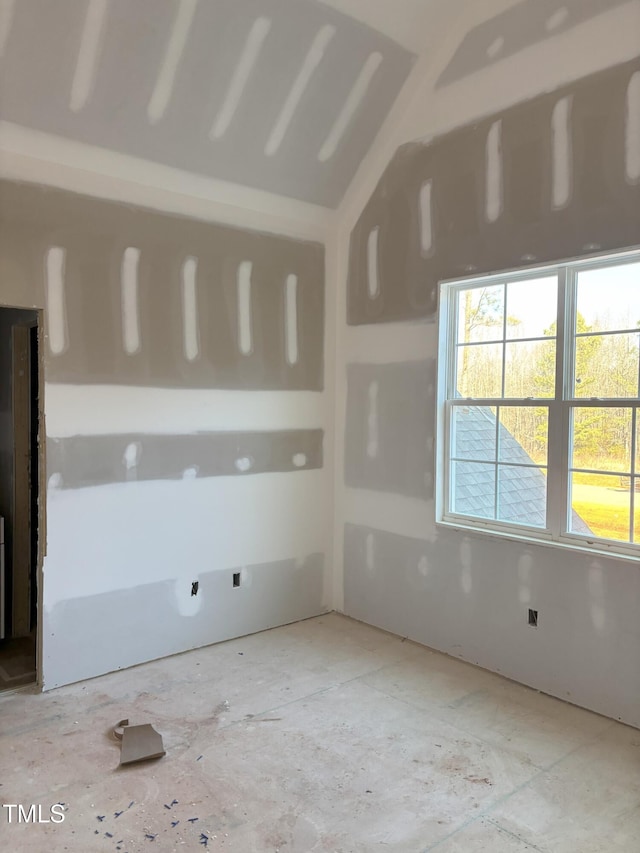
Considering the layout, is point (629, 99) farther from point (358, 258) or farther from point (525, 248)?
point (358, 258)

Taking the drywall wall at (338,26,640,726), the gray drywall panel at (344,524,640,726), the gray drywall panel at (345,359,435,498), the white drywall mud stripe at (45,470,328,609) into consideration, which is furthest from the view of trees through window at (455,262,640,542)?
the white drywall mud stripe at (45,470,328,609)

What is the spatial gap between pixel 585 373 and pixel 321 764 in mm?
2360

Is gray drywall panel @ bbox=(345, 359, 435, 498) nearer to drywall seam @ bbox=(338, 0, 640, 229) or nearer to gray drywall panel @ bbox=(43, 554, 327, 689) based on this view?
gray drywall panel @ bbox=(43, 554, 327, 689)

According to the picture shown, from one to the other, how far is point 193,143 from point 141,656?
3123 millimetres

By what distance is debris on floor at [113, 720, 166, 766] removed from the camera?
2777mm

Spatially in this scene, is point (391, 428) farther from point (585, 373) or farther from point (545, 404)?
point (585, 373)

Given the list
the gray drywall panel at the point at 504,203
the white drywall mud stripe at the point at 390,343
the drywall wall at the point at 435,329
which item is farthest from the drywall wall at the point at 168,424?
the gray drywall panel at the point at 504,203

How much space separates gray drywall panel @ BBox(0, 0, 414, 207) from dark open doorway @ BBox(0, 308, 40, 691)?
1.34 metres

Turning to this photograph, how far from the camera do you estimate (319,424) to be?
4.72 meters

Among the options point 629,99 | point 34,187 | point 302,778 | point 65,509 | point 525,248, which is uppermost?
point 629,99

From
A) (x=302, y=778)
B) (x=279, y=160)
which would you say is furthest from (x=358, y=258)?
(x=302, y=778)

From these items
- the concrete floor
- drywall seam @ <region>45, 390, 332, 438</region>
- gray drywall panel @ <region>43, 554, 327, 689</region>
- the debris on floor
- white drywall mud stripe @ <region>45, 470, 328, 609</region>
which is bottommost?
the concrete floor

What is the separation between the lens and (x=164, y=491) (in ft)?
12.8

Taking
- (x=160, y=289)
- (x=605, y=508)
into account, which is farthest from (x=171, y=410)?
(x=605, y=508)
